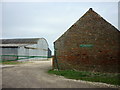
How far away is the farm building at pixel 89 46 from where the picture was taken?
16031mm

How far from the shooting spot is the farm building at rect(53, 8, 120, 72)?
16.0 m

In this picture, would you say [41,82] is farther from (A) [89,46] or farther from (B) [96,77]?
(A) [89,46]

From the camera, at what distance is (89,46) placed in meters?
16.6

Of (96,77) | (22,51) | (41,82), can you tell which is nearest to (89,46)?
(96,77)

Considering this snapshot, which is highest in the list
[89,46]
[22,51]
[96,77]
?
[89,46]

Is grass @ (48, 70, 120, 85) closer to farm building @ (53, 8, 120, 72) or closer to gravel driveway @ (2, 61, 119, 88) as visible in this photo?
gravel driveway @ (2, 61, 119, 88)

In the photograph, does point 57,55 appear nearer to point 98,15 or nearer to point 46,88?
point 98,15

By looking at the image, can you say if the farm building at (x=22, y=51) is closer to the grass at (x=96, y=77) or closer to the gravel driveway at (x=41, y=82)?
the gravel driveway at (x=41, y=82)

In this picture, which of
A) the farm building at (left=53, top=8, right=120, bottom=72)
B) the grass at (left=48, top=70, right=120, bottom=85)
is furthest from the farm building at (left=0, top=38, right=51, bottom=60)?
the grass at (left=48, top=70, right=120, bottom=85)

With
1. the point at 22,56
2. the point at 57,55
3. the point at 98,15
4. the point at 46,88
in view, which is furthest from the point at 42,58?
the point at 46,88

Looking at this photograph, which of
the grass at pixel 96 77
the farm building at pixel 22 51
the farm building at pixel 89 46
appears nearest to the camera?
the grass at pixel 96 77

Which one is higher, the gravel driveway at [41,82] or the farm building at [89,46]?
the farm building at [89,46]

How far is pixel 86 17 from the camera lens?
56.0 feet

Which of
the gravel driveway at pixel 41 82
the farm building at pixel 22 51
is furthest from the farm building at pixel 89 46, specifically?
the farm building at pixel 22 51
